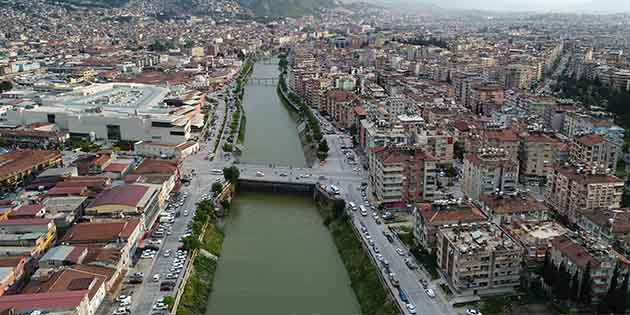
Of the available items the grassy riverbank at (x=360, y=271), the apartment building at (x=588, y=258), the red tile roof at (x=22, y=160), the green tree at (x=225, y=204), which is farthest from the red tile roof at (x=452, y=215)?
the red tile roof at (x=22, y=160)

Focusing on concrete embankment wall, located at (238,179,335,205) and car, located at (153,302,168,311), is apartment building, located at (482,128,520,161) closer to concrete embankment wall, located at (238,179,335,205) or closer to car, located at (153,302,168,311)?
concrete embankment wall, located at (238,179,335,205)

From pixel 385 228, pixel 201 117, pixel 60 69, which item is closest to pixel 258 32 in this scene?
pixel 60 69

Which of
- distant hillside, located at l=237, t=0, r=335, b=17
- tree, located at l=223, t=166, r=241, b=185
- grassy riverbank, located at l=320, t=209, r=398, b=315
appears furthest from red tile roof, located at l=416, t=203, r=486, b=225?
distant hillside, located at l=237, t=0, r=335, b=17

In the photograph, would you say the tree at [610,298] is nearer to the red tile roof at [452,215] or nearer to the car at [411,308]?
the red tile roof at [452,215]

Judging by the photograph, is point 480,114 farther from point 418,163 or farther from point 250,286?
point 250,286

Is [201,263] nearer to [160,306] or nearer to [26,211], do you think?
[160,306]

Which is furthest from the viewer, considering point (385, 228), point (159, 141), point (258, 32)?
point (258, 32)

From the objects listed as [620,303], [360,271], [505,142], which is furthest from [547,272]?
[505,142]
